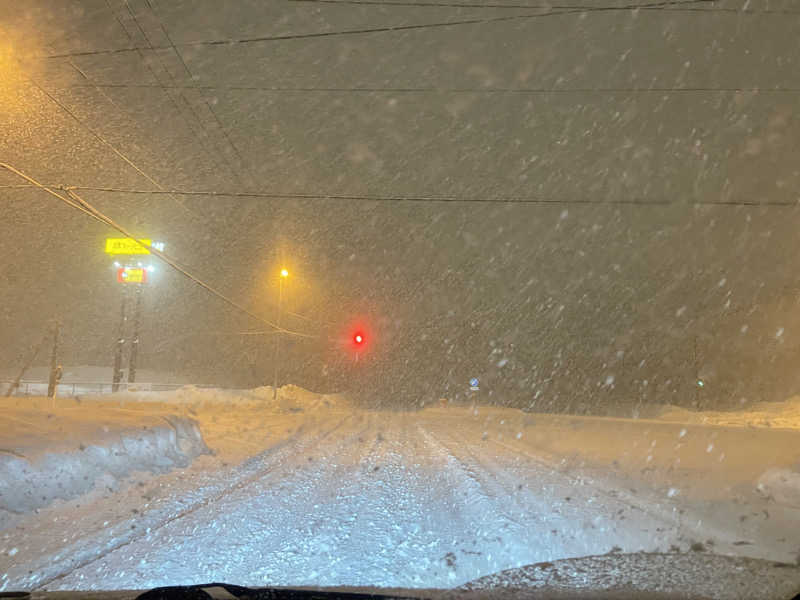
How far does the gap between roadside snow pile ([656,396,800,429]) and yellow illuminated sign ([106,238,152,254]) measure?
1644 inches

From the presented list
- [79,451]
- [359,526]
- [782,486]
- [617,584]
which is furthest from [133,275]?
[617,584]

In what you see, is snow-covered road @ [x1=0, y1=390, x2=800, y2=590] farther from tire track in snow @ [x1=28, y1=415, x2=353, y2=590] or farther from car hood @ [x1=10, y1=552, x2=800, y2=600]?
car hood @ [x1=10, y1=552, x2=800, y2=600]

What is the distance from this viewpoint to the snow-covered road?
4.87m

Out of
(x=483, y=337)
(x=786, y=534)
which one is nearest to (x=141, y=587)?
(x=786, y=534)

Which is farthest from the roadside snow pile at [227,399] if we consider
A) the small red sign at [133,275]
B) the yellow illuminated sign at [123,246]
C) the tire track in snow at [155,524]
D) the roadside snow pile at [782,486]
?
the roadside snow pile at [782,486]

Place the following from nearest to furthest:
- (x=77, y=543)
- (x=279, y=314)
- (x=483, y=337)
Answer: (x=77, y=543) → (x=279, y=314) → (x=483, y=337)

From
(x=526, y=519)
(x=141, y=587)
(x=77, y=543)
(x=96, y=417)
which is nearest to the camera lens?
(x=141, y=587)

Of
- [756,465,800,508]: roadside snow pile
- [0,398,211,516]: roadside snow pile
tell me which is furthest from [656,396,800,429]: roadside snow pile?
[0,398,211,516]: roadside snow pile

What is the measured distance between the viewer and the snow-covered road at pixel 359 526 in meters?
4.87

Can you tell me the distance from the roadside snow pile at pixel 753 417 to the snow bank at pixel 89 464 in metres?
20.5

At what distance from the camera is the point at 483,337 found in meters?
114

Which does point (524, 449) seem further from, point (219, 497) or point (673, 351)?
point (673, 351)

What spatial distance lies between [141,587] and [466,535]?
3050 millimetres

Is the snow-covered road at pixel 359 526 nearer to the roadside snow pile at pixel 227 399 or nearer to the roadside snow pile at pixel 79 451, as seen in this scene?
the roadside snow pile at pixel 79 451
